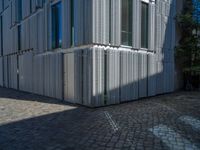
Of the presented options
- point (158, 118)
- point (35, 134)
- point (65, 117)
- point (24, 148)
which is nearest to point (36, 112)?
point (65, 117)

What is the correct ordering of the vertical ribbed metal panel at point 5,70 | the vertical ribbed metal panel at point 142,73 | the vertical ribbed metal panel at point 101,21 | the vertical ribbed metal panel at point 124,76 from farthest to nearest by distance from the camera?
the vertical ribbed metal panel at point 5,70 → the vertical ribbed metal panel at point 142,73 → the vertical ribbed metal panel at point 124,76 → the vertical ribbed metal panel at point 101,21

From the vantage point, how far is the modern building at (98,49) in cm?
852

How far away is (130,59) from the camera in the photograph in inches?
386

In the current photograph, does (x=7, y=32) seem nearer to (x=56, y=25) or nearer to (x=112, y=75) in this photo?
(x=56, y=25)

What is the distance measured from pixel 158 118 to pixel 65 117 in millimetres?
2799

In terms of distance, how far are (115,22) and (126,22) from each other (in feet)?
2.77

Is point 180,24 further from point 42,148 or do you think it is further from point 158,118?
point 42,148

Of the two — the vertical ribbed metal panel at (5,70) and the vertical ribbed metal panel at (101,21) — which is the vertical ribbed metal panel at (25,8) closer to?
the vertical ribbed metal panel at (5,70)

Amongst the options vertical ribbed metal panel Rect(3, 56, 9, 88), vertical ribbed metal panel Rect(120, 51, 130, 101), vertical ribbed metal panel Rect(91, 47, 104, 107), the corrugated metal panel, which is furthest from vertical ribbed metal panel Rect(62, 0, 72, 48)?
vertical ribbed metal panel Rect(3, 56, 9, 88)

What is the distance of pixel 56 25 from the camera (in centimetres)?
1091

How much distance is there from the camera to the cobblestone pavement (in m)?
4.72

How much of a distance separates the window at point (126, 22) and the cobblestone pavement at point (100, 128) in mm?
3076

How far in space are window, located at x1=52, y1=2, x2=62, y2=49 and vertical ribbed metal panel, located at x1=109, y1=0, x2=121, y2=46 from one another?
109 inches

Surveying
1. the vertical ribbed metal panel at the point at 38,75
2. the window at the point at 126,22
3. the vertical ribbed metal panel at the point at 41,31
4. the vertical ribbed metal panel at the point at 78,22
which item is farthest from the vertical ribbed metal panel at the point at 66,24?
the vertical ribbed metal panel at the point at 38,75
